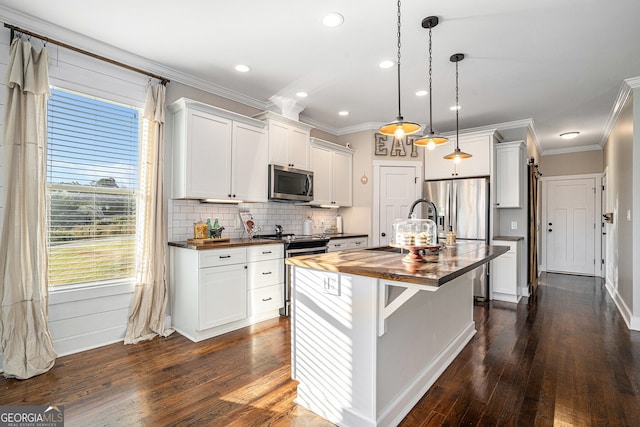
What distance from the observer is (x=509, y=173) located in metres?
4.88

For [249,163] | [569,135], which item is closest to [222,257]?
[249,163]

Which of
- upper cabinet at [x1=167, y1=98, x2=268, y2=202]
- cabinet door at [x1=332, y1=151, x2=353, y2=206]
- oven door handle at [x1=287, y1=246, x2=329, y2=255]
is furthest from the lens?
cabinet door at [x1=332, y1=151, x2=353, y2=206]

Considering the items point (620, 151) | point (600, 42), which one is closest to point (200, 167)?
point (600, 42)

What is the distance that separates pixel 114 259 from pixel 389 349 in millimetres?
2701

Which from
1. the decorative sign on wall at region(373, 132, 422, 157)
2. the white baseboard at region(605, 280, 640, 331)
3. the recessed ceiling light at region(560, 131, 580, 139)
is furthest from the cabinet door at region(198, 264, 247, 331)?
the recessed ceiling light at region(560, 131, 580, 139)

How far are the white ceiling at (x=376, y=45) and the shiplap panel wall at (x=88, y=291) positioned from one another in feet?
0.86

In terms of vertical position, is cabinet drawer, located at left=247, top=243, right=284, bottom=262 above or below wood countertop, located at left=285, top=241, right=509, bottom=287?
below

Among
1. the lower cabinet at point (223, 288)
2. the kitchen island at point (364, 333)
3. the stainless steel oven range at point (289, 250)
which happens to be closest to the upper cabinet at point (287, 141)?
the stainless steel oven range at point (289, 250)

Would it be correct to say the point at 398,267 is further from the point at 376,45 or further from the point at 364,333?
the point at 376,45

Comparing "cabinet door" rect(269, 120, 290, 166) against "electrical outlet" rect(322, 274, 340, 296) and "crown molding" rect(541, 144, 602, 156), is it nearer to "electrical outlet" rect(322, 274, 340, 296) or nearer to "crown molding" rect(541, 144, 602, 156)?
"electrical outlet" rect(322, 274, 340, 296)

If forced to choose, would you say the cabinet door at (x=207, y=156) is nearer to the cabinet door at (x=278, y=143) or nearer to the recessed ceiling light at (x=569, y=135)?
the cabinet door at (x=278, y=143)

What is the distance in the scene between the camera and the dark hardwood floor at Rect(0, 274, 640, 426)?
1.93m

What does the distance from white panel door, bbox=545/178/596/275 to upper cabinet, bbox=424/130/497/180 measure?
337 cm

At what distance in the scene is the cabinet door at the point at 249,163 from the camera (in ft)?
12.1
